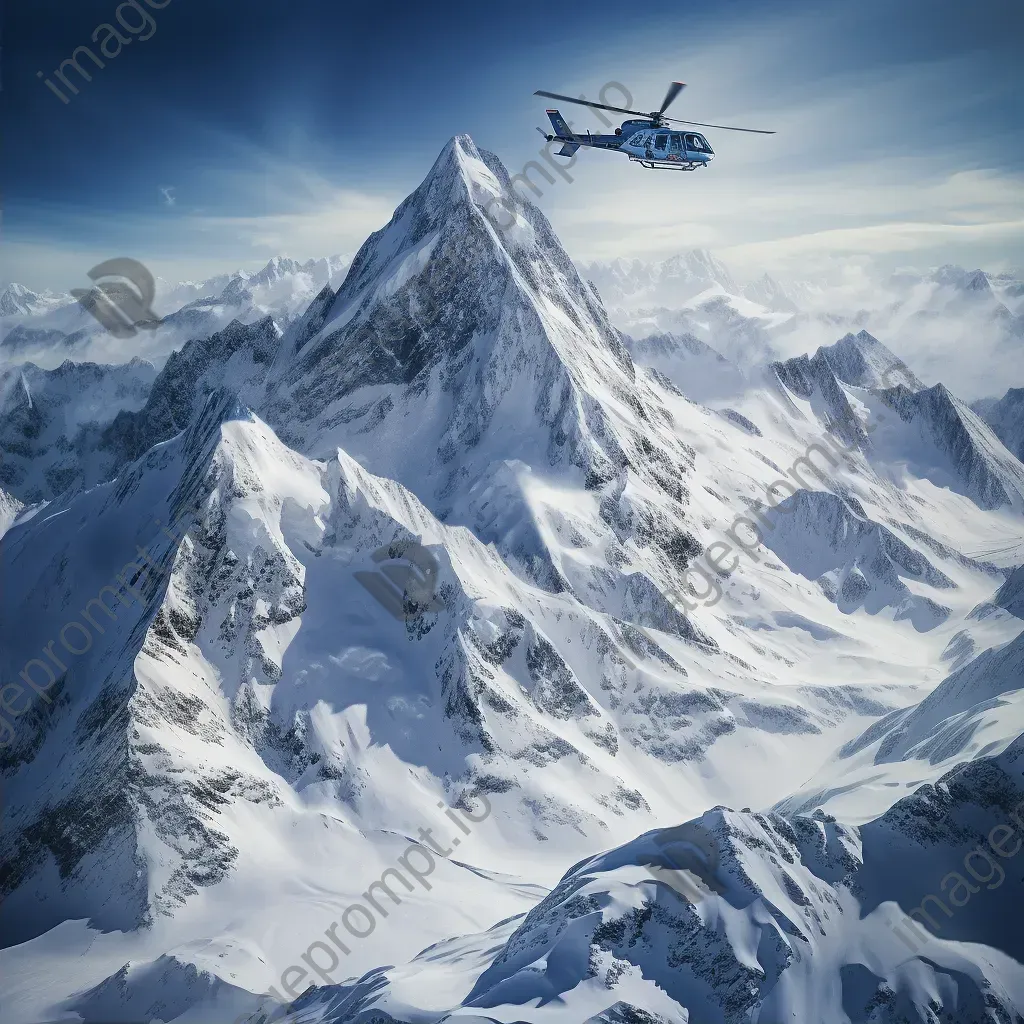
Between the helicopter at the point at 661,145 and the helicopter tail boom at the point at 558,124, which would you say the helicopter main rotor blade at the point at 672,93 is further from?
the helicopter tail boom at the point at 558,124

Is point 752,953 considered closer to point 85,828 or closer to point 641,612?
point 85,828

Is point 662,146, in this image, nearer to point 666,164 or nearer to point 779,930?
point 666,164

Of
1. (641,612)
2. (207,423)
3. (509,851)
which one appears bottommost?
(509,851)

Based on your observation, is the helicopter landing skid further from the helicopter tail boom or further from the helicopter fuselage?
the helicopter tail boom

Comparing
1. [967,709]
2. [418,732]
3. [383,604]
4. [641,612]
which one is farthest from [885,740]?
[383,604]

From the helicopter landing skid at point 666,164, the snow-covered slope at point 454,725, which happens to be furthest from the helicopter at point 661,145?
the snow-covered slope at point 454,725

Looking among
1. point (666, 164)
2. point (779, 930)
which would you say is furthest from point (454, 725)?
point (666, 164)

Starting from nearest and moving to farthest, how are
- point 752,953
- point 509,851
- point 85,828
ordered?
point 752,953 < point 85,828 < point 509,851

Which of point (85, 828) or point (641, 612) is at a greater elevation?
point (641, 612)
